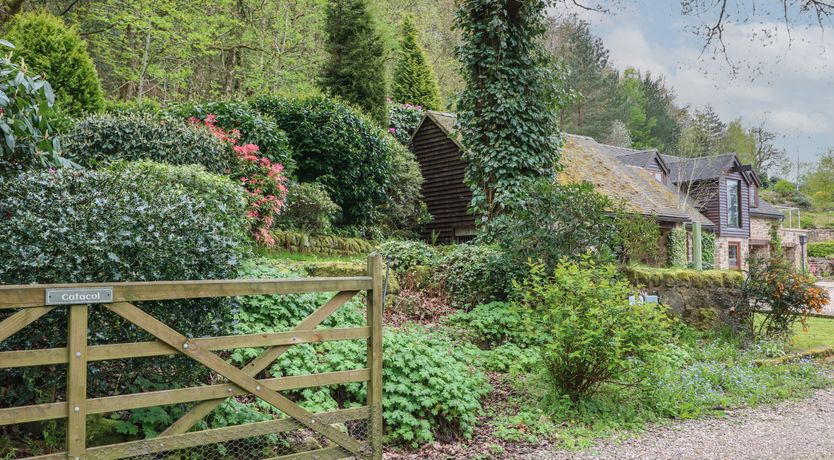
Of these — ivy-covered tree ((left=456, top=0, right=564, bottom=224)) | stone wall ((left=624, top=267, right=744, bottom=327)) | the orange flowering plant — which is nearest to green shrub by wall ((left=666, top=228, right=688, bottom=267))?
stone wall ((left=624, top=267, right=744, bottom=327))

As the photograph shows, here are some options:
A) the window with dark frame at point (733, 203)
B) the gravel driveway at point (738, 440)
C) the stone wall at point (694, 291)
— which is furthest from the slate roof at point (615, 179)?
the gravel driveway at point (738, 440)

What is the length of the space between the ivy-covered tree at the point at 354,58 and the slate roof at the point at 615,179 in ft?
19.1

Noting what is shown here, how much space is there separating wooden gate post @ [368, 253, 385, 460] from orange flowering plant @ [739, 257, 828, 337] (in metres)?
8.85

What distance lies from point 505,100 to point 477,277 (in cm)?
361

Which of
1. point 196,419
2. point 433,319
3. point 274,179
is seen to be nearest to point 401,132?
point 274,179

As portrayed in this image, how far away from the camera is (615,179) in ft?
62.5

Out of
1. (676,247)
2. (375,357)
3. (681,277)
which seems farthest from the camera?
(676,247)

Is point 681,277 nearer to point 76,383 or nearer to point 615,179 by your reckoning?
point 615,179

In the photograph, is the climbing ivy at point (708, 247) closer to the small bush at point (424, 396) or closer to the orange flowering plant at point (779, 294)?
the orange flowering plant at point (779, 294)

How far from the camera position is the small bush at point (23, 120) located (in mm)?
4555

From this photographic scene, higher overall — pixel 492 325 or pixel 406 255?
pixel 406 255

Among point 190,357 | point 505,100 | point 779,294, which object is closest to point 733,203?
point 779,294

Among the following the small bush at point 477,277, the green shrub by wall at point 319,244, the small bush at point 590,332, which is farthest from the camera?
the green shrub by wall at point 319,244

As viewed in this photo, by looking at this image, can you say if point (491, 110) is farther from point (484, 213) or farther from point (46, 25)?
point (46, 25)
